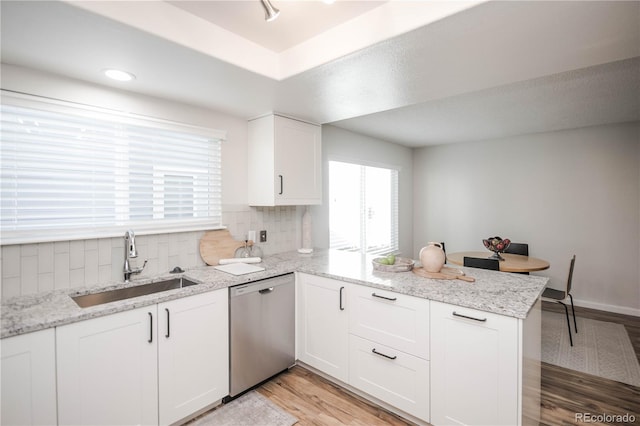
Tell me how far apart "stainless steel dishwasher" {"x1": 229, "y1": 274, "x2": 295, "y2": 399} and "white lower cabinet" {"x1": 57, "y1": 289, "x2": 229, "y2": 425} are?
0.07 m

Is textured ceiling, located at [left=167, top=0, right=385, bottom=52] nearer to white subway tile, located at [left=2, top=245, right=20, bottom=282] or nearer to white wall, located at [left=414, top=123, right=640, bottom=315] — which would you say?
white subway tile, located at [left=2, top=245, right=20, bottom=282]

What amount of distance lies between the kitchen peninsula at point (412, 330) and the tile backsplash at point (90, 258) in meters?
0.10

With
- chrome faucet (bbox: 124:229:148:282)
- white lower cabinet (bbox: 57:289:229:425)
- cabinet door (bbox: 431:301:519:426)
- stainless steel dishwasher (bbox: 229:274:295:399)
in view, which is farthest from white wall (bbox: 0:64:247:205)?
cabinet door (bbox: 431:301:519:426)

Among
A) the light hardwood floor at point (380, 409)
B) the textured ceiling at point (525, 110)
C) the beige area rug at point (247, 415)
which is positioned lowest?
the light hardwood floor at point (380, 409)

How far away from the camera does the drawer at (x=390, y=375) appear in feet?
6.06

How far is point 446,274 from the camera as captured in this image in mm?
2125

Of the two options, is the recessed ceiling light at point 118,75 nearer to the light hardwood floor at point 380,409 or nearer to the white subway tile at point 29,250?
the white subway tile at point 29,250

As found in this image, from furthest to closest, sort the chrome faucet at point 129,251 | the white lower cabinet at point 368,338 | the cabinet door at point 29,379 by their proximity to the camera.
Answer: the chrome faucet at point 129,251 < the white lower cabinet at point 368,338 < the cabinet door at point 29,379

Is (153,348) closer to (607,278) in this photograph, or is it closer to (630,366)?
(630,366)

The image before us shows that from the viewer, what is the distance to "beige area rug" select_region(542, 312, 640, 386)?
262 centimetres

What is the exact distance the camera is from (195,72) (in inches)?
76.0

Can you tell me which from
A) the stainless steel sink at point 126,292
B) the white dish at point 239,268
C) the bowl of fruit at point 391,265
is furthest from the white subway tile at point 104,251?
the bowl of fruit at point 391,265

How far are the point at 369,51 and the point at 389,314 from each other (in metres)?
1.59

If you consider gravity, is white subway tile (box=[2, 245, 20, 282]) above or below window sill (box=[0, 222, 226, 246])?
below
